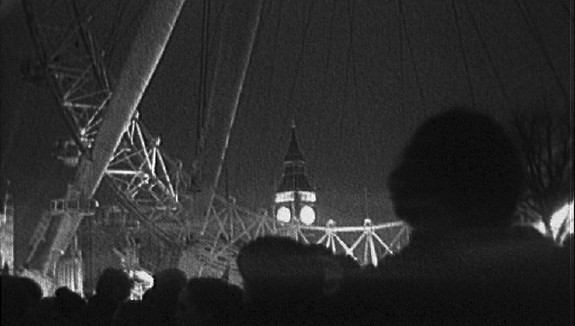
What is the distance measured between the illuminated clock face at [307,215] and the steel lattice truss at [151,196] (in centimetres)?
2

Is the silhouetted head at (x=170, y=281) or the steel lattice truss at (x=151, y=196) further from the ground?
the steel lattice truss at (x=151, y=196)

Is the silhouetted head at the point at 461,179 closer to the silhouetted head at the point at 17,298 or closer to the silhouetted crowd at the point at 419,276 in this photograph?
the silhouetted crowd at the point at 419,276

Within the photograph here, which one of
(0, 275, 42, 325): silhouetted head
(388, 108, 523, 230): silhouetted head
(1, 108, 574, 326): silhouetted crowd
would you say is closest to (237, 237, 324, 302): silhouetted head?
(1, 108, 574, 326): silhouetted crowd

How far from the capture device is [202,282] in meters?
0.88

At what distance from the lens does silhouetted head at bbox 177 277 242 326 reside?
0.87 m

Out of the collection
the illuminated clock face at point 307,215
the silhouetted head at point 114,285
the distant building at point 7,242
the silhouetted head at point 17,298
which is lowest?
the silhouetted head at point 17,298

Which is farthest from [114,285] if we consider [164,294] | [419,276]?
[419,276]

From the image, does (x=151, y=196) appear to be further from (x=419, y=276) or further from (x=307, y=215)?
(x=419, y=276)

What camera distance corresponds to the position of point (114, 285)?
34.6 inches

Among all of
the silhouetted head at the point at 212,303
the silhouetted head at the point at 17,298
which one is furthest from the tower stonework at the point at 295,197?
the silhouetted head at the point at 17,298

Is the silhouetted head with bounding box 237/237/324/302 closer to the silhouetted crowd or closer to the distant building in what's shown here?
the silhouetted crowd

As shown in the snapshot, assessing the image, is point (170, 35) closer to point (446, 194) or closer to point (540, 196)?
point (446, 194)

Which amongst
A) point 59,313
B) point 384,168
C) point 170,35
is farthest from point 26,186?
point 170,35

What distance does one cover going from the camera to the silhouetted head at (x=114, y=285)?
0.87 meters
